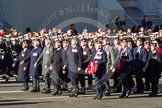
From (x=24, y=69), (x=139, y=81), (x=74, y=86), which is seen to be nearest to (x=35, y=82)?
(x=24, y=69)

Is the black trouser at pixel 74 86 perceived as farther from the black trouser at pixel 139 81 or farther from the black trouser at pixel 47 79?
the black trouser at pixel 139 81

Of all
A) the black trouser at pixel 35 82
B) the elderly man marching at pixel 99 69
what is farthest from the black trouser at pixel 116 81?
the black trouser at pixel 35 82

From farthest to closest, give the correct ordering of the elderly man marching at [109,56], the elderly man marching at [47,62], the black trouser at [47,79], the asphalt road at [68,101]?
the black trouser at [47,79]
the elderly man marching at [47,62]
the elderly man marching at [109,56]
the asphalt road at [68,101]

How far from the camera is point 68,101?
20.1 metres

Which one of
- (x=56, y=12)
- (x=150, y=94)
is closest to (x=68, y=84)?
(x=150, y=94)

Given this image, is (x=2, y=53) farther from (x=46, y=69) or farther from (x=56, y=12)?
(x=56, y=12)

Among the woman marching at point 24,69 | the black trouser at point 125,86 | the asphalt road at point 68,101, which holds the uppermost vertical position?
the woman marching at point 24,69

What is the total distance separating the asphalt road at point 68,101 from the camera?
19.0 meters

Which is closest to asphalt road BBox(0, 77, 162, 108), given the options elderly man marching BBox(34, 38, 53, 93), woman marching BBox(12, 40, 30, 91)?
woman marching BBox(12, 40, 30, 91)

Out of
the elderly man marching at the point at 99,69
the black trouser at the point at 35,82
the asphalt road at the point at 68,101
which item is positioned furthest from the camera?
the black trouser at the point at 35,82

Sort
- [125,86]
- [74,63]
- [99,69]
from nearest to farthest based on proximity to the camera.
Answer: [99,69], [74,63], [125,86]

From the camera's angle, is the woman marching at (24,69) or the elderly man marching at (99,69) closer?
the elderly man marching at (99,69)

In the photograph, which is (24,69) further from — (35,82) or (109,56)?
(109,56)

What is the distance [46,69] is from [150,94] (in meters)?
3.59
